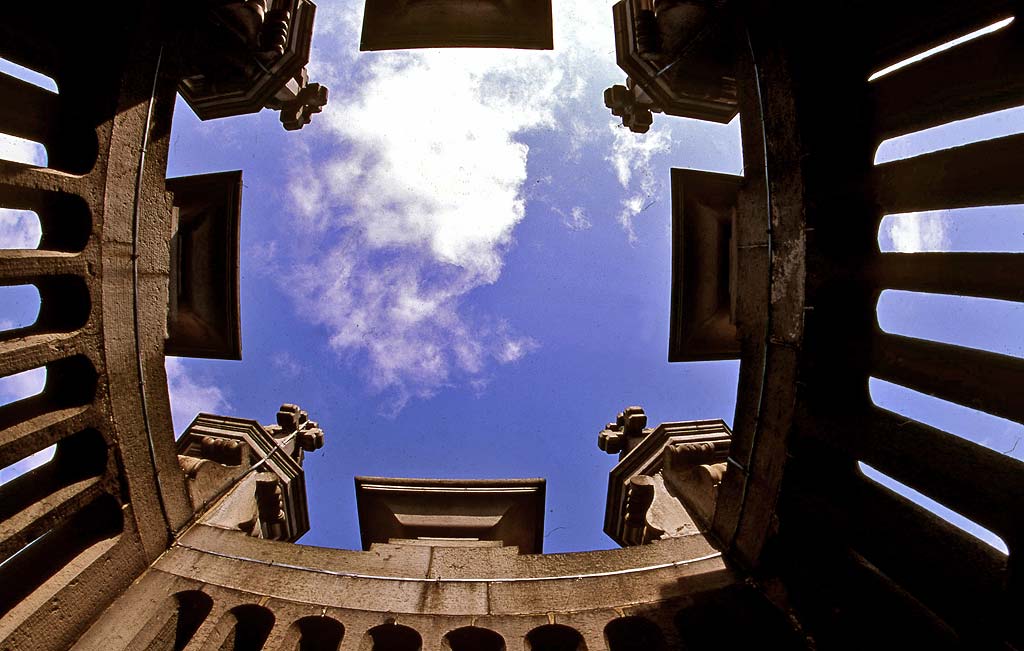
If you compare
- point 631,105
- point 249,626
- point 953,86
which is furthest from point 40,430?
point 631,105

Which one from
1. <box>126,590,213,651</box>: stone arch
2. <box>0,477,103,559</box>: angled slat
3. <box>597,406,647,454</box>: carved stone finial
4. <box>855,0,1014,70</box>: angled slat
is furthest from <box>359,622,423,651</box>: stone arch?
<box>855,0,1014,70</box>: angled slat

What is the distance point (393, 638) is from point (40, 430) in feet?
17.8

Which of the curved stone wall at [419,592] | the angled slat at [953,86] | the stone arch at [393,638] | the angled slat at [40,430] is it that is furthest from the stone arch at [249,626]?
the angled slat at [953,86]

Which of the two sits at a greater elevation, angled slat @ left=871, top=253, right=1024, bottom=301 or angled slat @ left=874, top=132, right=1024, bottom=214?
angled slat @ left=874, top=132, right=1024, bottom=214

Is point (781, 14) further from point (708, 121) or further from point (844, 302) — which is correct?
point (708, 121)

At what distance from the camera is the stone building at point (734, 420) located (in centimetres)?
591

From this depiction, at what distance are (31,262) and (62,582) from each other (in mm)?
4161

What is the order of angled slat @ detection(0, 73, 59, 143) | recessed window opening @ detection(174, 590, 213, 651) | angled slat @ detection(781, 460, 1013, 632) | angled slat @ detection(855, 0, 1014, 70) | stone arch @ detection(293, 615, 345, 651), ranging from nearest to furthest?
angled slat @ detection(781, 460, 1013, 632) → angled slat @ detection(855, 0, 1014, 70) → angled slat @ detection(0, 73, 59, 143) → stone arch @ detection(293, 615, 345, 651) → recessed window opening @ detection(174, 590, 213, 651)

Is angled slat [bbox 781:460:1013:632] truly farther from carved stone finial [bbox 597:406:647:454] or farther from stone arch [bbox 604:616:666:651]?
carved stone finial [bbox 597:406:647:454]

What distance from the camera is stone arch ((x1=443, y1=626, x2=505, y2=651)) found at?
6.62 metres

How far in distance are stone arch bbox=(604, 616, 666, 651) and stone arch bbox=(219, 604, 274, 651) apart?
4.79 m

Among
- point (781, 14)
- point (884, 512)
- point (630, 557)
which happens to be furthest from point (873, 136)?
point (630, 557)

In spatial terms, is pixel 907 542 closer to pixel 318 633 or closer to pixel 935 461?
pixel 935 461

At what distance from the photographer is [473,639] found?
22.2 ft
